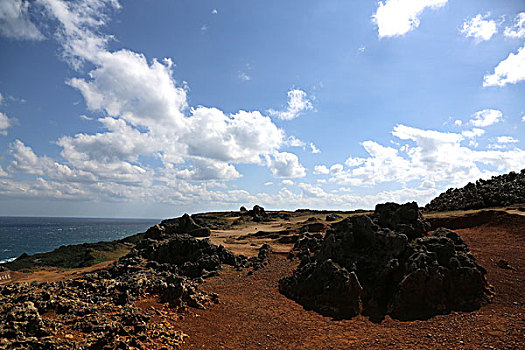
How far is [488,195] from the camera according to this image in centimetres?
3484

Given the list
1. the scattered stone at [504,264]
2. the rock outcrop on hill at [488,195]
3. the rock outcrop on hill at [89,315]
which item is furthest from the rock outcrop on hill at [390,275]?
the rock outcrop on hill at [488,195]

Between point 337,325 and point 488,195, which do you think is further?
point 488,195

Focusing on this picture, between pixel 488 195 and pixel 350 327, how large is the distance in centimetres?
3545

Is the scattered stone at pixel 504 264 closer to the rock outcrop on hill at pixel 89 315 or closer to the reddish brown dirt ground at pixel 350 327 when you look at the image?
the reddish brown dirt ground at pixel 350 327

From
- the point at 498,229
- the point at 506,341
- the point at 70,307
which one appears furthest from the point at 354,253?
the point at 498,229

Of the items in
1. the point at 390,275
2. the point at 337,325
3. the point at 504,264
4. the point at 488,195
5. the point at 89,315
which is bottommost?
the point at 337,325

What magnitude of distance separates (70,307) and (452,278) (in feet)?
51.8

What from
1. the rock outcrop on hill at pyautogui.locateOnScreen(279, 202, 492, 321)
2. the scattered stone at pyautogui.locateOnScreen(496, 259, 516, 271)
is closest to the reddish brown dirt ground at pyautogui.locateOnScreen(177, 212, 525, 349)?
the scattered stone at pyautogui.locateOnScreen(496, 259, 516, 271)

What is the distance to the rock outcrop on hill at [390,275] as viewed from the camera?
1172 centimetres

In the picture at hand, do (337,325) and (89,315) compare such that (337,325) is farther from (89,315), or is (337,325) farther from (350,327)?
(89,315)

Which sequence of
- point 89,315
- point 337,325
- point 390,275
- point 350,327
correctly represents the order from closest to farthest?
point 89,315
point 350,327
point 337,325
point 390,275

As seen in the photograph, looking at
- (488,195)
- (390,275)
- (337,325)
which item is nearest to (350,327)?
(337,325)

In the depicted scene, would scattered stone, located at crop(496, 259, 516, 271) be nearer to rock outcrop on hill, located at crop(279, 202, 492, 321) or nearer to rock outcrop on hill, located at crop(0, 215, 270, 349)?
rock outcrop on hill, located at crop(279, 202, 492, 321)

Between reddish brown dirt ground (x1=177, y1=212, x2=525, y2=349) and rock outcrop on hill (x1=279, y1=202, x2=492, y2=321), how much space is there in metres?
0.60
